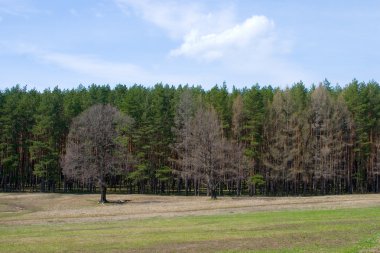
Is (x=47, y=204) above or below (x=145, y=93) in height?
below

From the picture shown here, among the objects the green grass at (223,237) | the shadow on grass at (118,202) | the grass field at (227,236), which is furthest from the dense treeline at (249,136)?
the green grass at (223,237)

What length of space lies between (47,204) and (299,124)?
1812 inches

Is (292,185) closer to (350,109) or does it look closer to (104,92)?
(350,109)

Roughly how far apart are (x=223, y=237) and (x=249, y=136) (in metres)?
62.6

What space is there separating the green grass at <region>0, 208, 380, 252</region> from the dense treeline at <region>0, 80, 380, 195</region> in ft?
154

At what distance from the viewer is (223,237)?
26.6m

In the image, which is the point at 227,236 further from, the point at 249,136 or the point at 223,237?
the point at 249,136

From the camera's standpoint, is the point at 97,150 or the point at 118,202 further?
the point at 97,150

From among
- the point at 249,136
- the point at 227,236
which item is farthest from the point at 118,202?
the point at 227,236

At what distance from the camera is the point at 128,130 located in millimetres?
89000

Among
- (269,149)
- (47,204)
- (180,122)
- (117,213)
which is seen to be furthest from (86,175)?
(269,149)

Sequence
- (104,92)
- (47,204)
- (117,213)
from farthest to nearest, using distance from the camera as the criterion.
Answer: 1. (104,92)
2. (47,204)
3. (117,213)

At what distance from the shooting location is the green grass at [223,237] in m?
22.3

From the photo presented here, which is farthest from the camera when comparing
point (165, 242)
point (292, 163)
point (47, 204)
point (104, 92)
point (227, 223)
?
point (104, 92)
